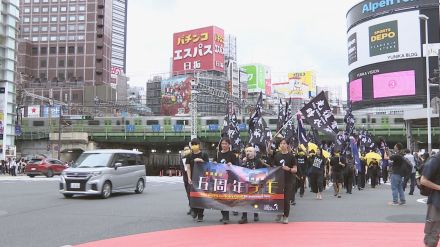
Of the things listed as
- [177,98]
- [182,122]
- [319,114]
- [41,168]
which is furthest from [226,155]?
[177,98]

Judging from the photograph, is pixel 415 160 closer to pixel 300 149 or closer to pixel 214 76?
pixel 300 149

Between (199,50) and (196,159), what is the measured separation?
273ft

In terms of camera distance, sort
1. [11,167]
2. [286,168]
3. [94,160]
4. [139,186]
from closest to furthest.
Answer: [286,168], [94,160], [139,186], [11,167]

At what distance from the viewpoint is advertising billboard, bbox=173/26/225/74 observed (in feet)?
301

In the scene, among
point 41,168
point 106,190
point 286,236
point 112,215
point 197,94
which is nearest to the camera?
point 286,236

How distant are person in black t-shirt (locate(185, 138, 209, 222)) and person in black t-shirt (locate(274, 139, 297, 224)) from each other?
64.8 inches

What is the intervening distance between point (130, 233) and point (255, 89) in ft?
402

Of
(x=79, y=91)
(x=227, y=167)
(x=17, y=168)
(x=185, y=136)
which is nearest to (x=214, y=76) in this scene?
(x=185, y=136)

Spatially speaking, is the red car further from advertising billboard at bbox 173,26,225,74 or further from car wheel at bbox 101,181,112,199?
advertising billboard at bbox 173,26,225,74

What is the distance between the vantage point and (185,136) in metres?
62.6

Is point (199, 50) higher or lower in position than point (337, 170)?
higher

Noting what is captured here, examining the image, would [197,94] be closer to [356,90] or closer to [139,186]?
[139,186]

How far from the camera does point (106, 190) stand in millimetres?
16484

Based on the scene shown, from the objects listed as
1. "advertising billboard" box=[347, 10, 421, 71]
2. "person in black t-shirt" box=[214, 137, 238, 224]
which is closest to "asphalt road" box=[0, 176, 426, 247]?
"person in black t-shirt" box=[214, 137, 238, 224]
